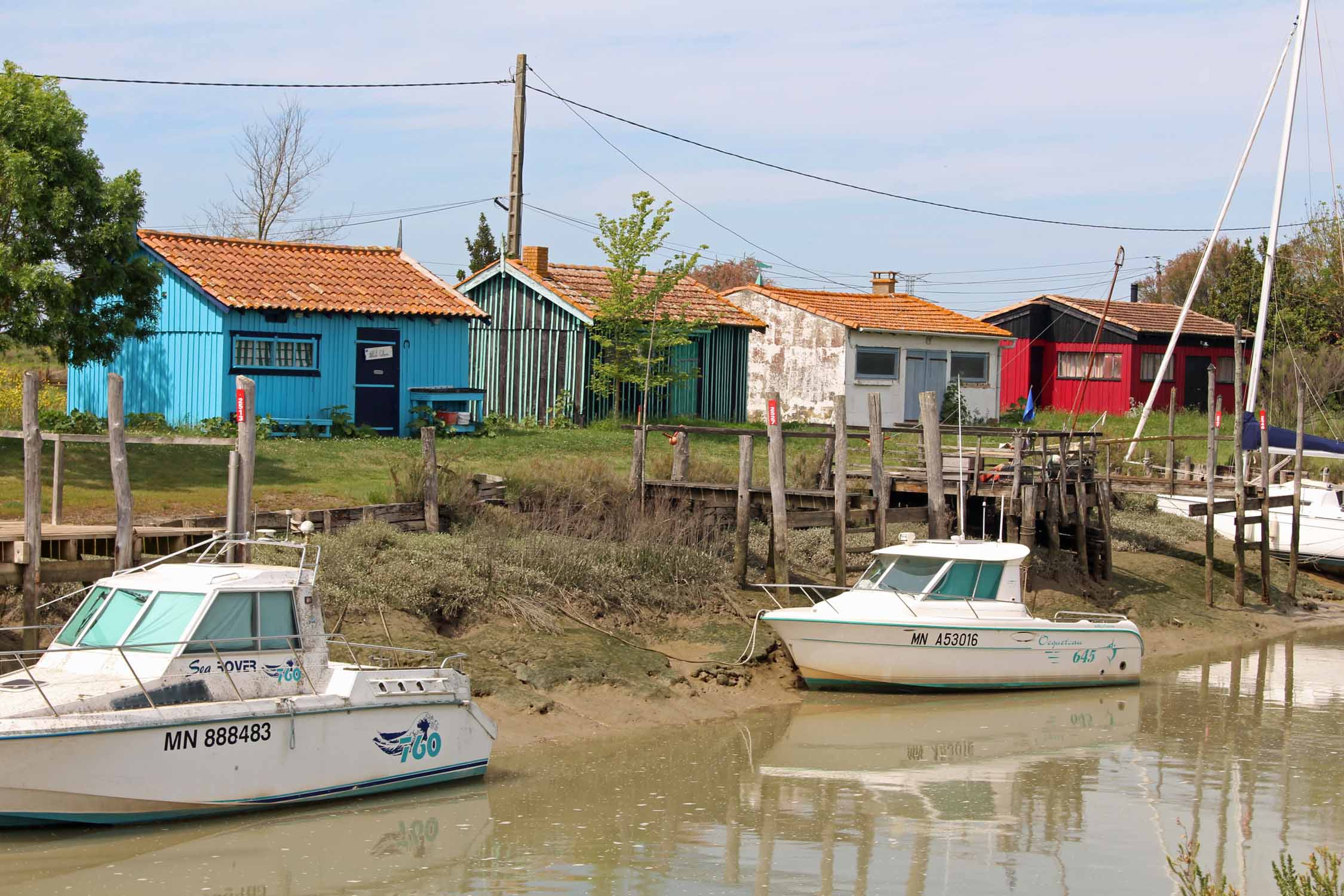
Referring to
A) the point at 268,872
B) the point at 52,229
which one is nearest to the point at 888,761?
the point at 268,872

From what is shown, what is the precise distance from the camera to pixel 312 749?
11.4m

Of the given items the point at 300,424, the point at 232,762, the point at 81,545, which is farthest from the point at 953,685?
the point at 300,424

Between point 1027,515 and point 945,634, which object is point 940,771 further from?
point 1027,515

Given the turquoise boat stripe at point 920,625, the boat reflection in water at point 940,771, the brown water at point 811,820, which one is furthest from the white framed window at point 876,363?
the brown water at point 811,820

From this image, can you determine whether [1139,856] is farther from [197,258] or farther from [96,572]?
[197,258]

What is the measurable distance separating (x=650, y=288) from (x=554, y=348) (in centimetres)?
260

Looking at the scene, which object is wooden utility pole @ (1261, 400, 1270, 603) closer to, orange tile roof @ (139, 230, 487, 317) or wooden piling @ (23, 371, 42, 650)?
orange tile roof @ (139, 230, 487, 317)

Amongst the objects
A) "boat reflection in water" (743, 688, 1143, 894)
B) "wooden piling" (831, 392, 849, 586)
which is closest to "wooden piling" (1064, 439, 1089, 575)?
"boat reflection in water" (743, 688, 1143, 894)

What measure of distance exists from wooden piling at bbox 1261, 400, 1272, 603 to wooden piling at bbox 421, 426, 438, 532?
14199 millimetres

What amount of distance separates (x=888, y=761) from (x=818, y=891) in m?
4.16

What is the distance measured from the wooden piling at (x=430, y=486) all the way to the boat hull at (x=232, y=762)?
6.24 meters

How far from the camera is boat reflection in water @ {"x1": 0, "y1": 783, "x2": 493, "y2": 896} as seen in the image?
9797mm

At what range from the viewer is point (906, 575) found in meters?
17.7

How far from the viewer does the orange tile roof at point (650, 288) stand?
33000 millimetres
